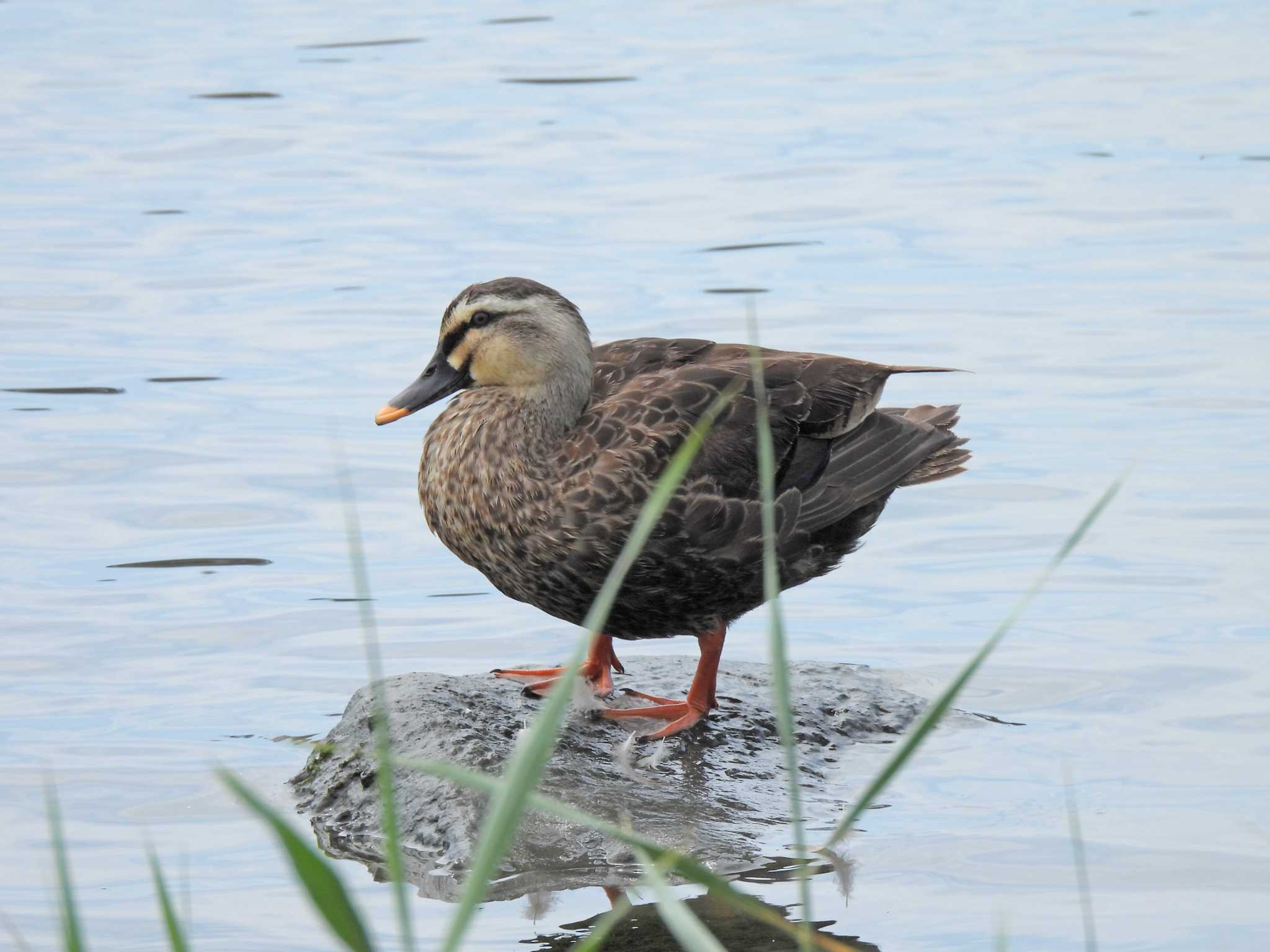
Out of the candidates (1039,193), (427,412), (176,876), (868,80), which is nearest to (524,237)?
(427,412)

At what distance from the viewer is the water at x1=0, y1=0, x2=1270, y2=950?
531cm

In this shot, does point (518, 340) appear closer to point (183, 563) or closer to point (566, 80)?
point (183, 563)

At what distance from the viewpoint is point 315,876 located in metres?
2.37

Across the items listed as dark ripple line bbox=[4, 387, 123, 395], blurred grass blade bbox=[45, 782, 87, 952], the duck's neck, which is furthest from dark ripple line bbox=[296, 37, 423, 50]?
blurred grass blade bbox=[45, 782, 87, 952]

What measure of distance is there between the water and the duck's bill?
0.99 metres

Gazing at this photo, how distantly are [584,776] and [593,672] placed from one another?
0.66 m

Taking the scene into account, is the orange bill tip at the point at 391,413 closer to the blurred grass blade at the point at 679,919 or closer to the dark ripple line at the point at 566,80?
the blurred grass blade at the point at 679,919

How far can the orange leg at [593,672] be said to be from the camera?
5.74 meters

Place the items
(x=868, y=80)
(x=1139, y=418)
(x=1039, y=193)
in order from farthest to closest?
(x=868, y=80) < (x=1039, y=193) < (x=1139, y=418)

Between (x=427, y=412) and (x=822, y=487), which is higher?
(x=822, y=487)

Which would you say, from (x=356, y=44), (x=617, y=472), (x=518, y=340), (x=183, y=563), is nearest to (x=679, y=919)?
(x=617, y=472)

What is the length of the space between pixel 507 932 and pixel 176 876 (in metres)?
1.01

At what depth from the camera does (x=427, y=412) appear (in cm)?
912

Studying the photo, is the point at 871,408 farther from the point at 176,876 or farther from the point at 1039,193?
the point at 1039,193
